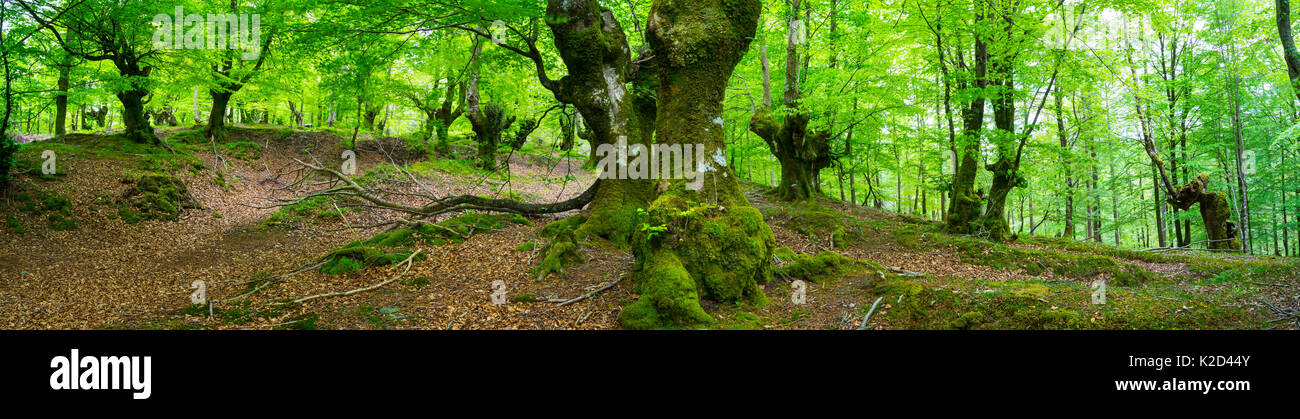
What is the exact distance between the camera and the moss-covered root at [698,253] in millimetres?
4789

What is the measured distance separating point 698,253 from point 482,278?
9.43 ft

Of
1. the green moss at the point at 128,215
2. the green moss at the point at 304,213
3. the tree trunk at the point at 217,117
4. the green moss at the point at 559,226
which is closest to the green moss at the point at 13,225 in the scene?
the green moss at the point at 128,215

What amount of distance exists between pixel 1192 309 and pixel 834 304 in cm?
263

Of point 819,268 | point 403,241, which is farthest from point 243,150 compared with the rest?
point 819,268

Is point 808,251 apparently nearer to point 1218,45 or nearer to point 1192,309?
point 1192,309

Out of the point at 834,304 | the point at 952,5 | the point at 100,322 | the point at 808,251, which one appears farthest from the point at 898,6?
the point at 100,322

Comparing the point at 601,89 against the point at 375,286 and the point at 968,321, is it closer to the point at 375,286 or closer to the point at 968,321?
the point at 375,286

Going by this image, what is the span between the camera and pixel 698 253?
16.4 feet

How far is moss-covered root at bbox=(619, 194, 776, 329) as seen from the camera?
4789mm

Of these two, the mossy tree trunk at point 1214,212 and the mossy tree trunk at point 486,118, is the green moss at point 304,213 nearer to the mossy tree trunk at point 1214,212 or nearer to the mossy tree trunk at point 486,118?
the mossy tree trunk at point 486,118

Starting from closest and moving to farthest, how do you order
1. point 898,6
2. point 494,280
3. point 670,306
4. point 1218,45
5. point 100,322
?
point 670,306, point 100,322, point 494,280, point 898,6, point 1218,45

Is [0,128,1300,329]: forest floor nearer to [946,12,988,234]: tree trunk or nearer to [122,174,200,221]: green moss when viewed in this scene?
[122,174,200,221]: green moss

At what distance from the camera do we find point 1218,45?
1356 cm

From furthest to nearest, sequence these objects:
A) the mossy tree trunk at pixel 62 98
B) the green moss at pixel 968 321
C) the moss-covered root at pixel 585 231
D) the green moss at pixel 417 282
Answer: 1. the mossy tree trunk at pixel 62 98
2. the moss-covered root at pixel 585 231
3. the green moss at pixel 417 282
4. the green moss at pixel 968 321
